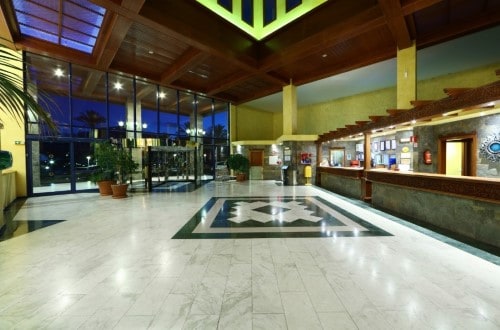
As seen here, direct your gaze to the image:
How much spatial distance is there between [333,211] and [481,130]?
4.62 m

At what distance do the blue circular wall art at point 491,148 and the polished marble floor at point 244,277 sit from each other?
3720 mm

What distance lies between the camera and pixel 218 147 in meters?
13.8

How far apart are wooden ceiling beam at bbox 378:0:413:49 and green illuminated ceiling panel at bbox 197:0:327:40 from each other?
2260 millimetres

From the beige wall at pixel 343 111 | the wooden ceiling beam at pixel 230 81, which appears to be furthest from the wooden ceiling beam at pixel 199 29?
the beige wall at pixel 343 111

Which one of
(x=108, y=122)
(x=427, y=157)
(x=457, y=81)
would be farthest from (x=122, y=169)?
(x=457, y=81)

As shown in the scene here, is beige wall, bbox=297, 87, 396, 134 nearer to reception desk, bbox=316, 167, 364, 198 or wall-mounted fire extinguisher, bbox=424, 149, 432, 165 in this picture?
reception desk, bbox=316, 167, 364, 198

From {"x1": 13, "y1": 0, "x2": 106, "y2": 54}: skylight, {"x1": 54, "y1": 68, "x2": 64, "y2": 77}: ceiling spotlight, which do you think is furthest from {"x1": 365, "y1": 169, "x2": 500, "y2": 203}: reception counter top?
{"x1": 54, "y1": 68, "x2": 64, "y2": 77}: ceiling spotlight

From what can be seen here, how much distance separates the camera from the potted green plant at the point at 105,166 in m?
7.59

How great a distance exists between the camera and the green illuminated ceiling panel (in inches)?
301

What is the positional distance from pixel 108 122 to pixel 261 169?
8.22m

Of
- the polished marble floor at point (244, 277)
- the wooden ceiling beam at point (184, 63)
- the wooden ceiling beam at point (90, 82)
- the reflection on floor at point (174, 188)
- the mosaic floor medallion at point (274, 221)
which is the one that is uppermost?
the wooden ceiling beam at point (184, 63)

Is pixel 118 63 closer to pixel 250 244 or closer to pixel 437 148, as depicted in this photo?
pixel 250 244

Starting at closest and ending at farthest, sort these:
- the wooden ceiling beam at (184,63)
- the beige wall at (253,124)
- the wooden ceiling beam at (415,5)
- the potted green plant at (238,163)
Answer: the wooden ceiling beam at (415,5), the wooden ceiling beam at (184,63), the potted green plant at (238,163), the beige wall at (253,124)

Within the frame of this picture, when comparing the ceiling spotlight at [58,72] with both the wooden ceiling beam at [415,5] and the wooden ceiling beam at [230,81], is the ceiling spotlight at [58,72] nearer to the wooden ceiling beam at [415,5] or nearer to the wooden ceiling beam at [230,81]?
the wooden ceiling beam at [230,81]
